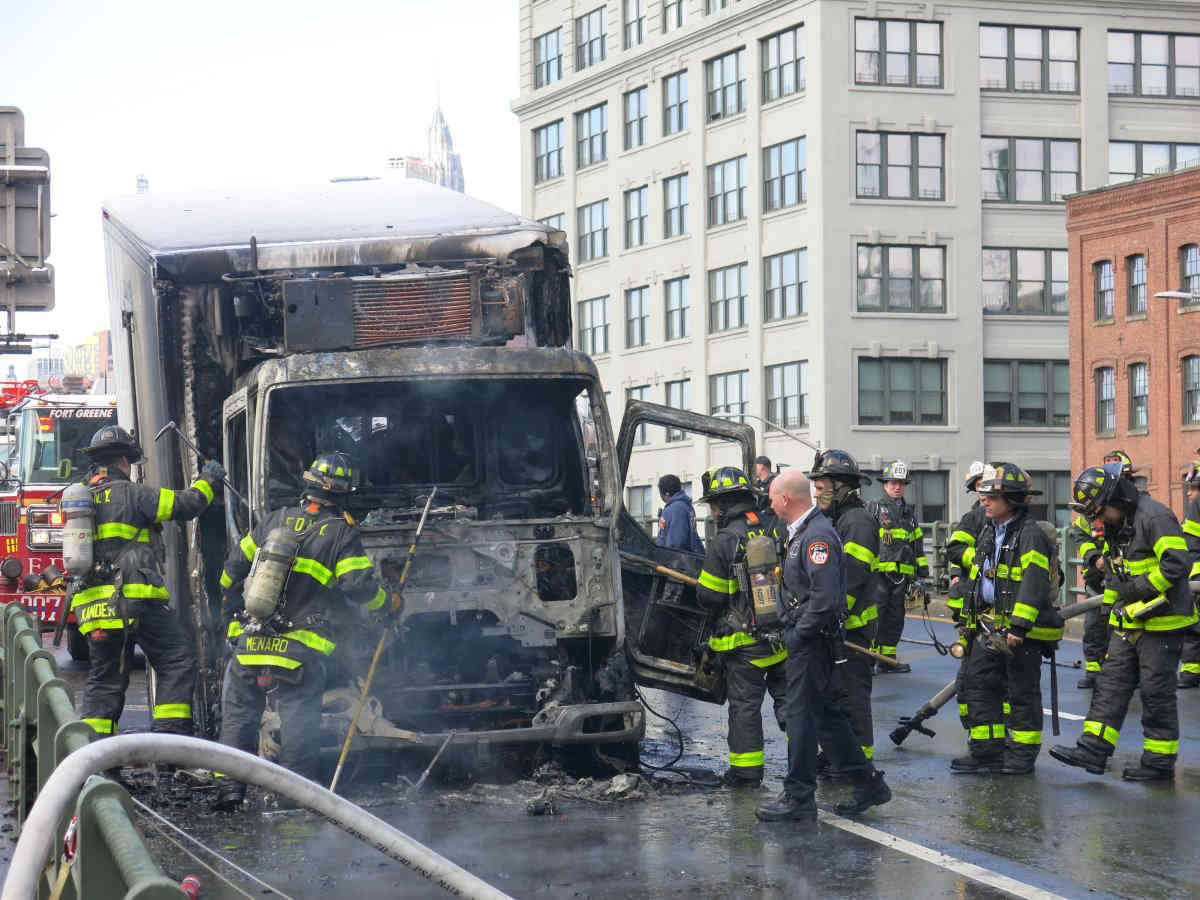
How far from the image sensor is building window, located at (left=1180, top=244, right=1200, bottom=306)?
4388 centimetres

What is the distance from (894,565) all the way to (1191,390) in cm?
3006

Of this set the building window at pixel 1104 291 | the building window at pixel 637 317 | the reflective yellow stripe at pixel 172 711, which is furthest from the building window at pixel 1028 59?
the reflective yellow stripe at pixel 172 711

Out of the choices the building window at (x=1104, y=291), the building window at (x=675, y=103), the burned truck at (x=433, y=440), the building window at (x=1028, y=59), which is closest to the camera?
the burned truck at (x=433, y=440)

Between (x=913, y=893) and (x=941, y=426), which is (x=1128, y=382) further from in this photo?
(x=913, y=893)

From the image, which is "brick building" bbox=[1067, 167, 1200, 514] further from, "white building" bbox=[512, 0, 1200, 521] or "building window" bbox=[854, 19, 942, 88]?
"building window" bbox=[854, 19, 942, 88]

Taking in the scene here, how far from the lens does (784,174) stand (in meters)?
53.2

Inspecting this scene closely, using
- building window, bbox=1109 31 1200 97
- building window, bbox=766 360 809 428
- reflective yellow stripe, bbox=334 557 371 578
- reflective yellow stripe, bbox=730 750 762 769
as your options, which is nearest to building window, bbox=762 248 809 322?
building window, bbox=766 360 809 428

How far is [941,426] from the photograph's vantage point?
5250 centimetres

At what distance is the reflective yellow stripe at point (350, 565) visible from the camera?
9547mm

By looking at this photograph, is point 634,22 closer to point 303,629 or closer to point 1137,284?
point 1137,284

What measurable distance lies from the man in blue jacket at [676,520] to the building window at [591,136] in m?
42.5

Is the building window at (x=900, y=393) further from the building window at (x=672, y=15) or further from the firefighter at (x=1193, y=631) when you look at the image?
the firefighter at (x=1193, y=631)

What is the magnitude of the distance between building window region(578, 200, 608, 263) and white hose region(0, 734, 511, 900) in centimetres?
5553

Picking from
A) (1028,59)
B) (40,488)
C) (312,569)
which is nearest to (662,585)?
(312,569)
